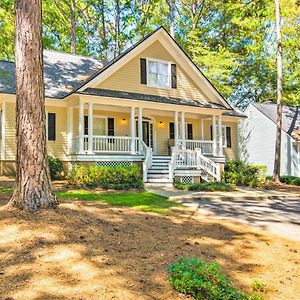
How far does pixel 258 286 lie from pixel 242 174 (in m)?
14.7

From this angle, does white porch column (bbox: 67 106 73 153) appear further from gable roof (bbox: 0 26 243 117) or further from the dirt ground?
the dirt ground

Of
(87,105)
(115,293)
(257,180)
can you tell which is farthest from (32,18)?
(257,180)

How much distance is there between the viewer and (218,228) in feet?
22.0

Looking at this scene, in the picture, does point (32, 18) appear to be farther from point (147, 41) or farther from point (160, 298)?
point (147, 41)

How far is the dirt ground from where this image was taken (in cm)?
350

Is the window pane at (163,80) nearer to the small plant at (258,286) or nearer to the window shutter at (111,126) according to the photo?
the window shutter at (111,126)

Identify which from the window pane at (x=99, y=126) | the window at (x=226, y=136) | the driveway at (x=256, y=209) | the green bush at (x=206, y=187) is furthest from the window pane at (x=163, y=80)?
the driveway at (x=256, y=209)

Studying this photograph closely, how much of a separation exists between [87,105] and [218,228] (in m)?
11.7

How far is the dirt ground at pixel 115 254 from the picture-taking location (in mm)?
3496

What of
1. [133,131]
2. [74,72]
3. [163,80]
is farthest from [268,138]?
[74,72]

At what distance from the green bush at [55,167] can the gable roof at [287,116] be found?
51.9 feet

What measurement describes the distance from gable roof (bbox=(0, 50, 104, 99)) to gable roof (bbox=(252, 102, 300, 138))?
1295 cm

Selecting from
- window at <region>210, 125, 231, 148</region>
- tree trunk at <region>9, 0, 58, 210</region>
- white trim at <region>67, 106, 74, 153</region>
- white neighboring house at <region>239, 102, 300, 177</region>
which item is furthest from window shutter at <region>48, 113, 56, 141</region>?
white neighboring house at <region>239, 102, 300, 177</region>

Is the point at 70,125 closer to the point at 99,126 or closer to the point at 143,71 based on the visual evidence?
the point at 99,126
